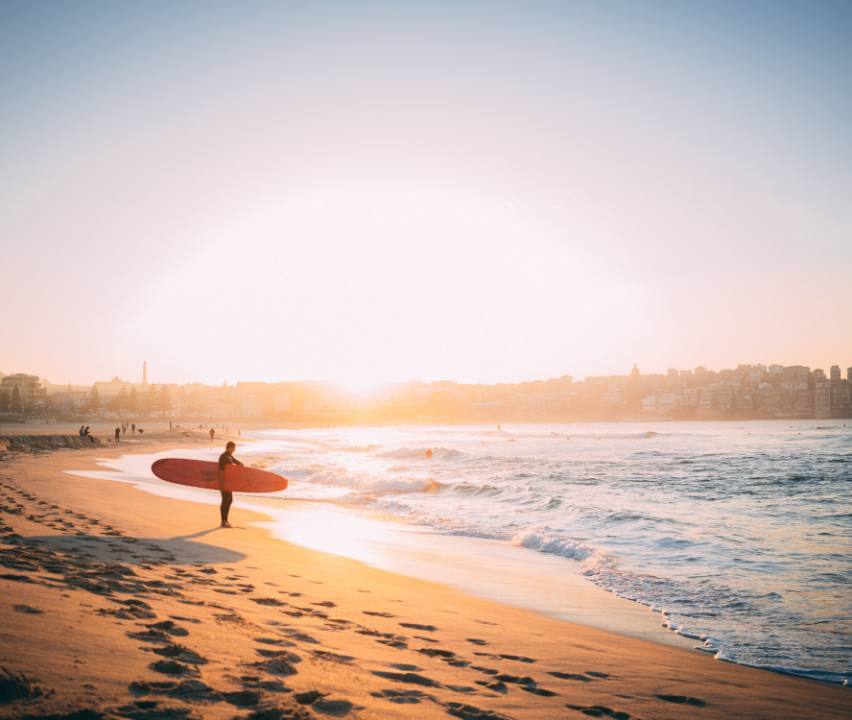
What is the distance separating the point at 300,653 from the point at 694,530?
11574 millimetres

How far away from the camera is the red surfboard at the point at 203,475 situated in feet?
47.8

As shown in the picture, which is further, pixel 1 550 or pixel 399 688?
pixel 1 550

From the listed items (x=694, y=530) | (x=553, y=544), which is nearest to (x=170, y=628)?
(x=553, y=544)

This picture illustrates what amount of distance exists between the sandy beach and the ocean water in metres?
1.47

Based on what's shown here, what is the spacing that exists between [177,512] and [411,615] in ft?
33.1

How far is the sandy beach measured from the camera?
3344 mm

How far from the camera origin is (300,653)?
443 centimetres

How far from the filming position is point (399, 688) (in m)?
4.02

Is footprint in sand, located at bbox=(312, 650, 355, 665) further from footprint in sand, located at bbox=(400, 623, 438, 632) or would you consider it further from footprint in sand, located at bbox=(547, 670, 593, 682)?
footprint in sand, located at bbox=(547, 670, 593, 682)

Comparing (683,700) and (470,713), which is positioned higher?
(470,713)

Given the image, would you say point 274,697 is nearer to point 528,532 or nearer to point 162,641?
point 162,641

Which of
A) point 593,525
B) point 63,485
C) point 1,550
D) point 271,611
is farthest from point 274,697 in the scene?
point 63,485

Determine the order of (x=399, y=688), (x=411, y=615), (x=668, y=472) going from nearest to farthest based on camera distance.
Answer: (x=399, y=688), (x=411, y=615), (x=668, y=472)

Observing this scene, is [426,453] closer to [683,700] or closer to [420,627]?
[420,627]
